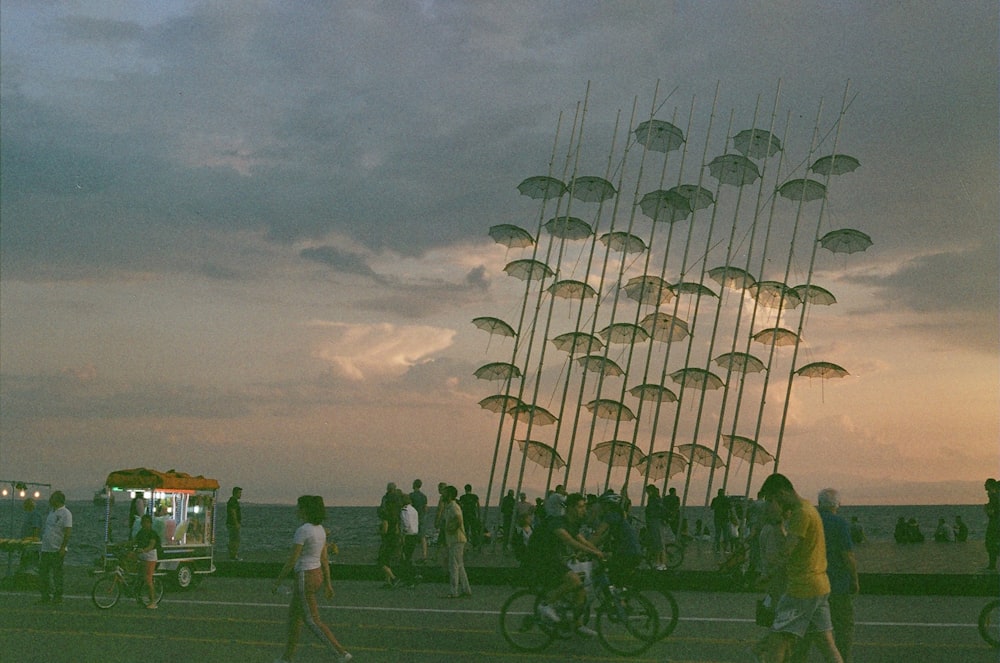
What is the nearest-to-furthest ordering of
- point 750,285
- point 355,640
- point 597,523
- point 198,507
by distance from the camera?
point 355,640, point 597,523, point 198,507, point 750,285

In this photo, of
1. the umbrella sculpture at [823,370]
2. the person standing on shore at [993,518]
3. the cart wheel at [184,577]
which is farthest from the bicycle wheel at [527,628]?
the umbrella sculpture at [823,370]

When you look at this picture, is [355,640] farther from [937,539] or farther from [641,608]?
[937,539]

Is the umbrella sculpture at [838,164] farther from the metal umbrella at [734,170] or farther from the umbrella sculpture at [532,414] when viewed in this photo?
the umbrella sculpture at [532,414]

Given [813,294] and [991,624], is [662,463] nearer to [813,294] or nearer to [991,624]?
[813,294]

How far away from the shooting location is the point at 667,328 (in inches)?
1433

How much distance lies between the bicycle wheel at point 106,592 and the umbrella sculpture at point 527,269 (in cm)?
1969

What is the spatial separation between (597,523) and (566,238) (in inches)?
896

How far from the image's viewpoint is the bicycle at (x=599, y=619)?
12.0 metres

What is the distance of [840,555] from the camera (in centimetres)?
937

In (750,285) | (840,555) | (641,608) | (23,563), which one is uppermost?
(750,285)

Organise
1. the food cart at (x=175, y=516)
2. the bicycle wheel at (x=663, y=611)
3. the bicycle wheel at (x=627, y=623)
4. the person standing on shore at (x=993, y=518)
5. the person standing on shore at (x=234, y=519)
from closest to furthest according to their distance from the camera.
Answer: the bicycle wheel at (x=627, y=623)
the bicycle wheel at (x=663, y=611)
the food cart at (x=175, y=516)
the person standing on shore at (x=993, y=518)
the person standing on shore at (x=234, y=519)

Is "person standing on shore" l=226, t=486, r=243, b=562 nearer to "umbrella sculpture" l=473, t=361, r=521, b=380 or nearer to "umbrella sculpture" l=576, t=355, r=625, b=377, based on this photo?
"umbrella sculpture" l=473, t=361, r=521, b=380

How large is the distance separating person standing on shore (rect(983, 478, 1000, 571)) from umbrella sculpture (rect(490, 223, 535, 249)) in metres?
17.2

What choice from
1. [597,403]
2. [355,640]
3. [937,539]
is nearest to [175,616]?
[355,640]
